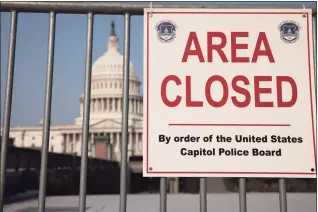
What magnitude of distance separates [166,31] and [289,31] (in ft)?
2.18

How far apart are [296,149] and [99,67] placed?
70.5m

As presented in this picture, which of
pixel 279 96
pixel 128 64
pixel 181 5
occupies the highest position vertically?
pixel 181 5

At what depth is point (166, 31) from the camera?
2094 mm

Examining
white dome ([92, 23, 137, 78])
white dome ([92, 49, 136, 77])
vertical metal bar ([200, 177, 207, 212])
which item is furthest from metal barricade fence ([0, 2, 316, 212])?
white dome ([92, 49, 136, 77])

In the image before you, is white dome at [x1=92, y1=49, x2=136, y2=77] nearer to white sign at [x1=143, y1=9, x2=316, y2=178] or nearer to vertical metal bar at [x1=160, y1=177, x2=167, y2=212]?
white sign at [x1=143, y1=9, x2=316, y2=178]

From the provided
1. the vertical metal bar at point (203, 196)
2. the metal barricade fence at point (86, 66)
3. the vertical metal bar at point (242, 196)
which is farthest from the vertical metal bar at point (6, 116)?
the vertical metal bar at point (242, 196)

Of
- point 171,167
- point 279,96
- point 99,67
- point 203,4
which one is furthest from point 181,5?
point 99,67

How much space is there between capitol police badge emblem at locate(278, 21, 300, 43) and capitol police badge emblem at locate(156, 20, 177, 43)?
575 mm

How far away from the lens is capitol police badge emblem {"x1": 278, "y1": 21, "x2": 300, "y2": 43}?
80.8 inches

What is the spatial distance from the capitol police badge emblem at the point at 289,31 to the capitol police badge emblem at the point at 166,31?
58cm

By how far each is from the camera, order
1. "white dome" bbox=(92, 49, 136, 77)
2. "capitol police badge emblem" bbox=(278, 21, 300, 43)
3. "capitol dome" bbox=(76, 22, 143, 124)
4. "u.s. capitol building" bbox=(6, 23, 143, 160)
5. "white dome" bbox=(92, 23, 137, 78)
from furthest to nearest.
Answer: "white dome" bbox=(92, 49, 136, 77) < "white dome" bbox=(92, 23, 137, 78) < "capitol dome" bbox=(76, 22, 143, 124) < "u.s. capitol building" bbox=(6, 23, 143, 160) < "capitol police badge emblem" bbox=(278, 21, 300, 43)

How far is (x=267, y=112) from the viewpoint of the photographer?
1.98 m

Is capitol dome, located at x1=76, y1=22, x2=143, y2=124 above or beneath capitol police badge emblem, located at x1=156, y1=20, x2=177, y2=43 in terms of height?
above

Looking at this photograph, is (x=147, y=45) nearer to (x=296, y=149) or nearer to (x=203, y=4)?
(x=203, y=4)
